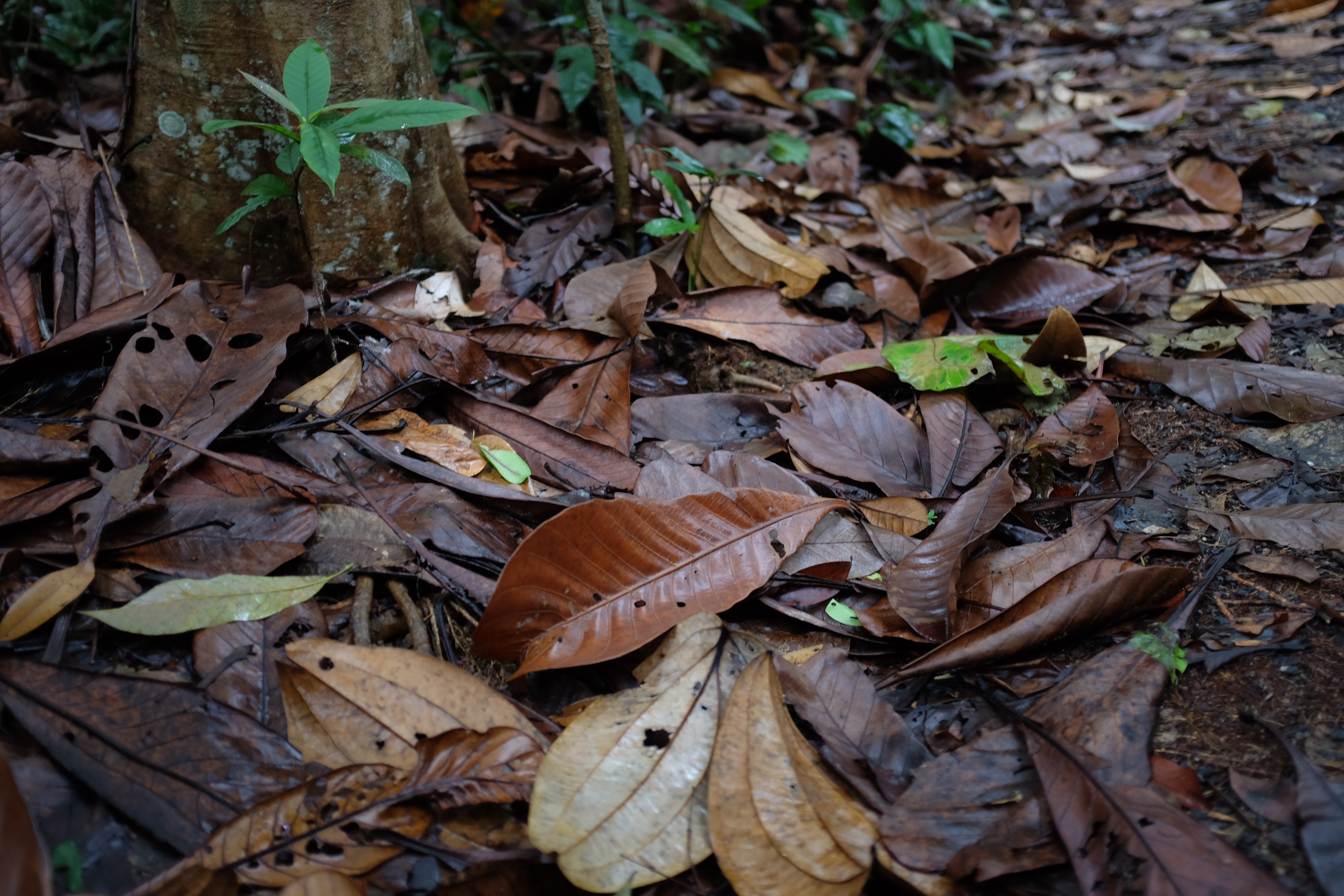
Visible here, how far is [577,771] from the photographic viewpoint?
1.13 meters

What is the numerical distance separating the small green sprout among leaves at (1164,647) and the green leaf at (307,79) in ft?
5.54

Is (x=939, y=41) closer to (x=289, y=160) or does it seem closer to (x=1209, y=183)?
(x=1209, y=183)

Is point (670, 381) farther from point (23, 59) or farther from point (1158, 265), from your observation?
point (23, 59)

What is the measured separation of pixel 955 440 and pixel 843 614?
594 mm

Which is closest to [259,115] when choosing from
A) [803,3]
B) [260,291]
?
[260,291]

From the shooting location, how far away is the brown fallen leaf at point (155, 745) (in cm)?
107

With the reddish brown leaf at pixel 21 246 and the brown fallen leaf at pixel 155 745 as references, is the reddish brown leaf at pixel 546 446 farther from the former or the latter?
the reddish brown leaf at pixel 21 246

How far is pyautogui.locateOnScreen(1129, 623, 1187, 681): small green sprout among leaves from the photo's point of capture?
4.25ft

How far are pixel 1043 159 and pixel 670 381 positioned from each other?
232 cm

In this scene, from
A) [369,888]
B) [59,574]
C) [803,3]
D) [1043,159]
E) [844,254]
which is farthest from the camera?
[803,3]

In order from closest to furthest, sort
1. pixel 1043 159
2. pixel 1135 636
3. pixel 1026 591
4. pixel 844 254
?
pixel 1135 636 → pixel 1026 591 → pixel 844 254 → pixel 1043 159

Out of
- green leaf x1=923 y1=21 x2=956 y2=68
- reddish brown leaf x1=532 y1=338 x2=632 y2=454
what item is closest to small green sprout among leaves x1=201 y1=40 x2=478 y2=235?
reddish brown leaf x1=532 y1=338 x2=632 y2=454

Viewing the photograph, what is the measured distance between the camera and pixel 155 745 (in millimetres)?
1122

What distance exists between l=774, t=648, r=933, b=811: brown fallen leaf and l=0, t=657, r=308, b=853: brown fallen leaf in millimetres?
747
